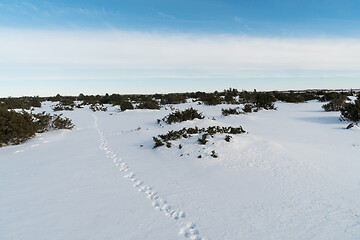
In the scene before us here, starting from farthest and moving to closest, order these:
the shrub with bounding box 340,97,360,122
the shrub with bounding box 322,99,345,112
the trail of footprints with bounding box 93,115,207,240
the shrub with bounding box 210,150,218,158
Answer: the shrub with bounding box 322,99,345,112 < the shrub with bounding box 340,97,360,122 < the shrub with bounding box 210,150,218,158 < the trail of footprints with bounding box 93,115,207,240

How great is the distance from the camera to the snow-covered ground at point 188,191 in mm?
2859

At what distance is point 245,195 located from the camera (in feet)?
12.3

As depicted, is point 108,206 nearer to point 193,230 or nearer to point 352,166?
point 193,230

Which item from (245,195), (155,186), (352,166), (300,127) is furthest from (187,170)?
(300,127)

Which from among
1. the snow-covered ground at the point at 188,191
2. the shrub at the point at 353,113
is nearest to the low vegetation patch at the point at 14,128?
the snow-covered ground at the point at 188,191

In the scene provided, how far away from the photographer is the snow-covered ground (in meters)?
2.86

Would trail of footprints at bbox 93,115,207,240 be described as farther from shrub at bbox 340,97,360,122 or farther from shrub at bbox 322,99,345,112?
shrub at bbox 322,99,345,112

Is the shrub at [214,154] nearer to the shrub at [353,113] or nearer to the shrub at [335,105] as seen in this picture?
the shrub at [353,113]

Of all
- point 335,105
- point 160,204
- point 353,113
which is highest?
point 335,105

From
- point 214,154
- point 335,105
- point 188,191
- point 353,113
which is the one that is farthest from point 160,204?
point 335,105

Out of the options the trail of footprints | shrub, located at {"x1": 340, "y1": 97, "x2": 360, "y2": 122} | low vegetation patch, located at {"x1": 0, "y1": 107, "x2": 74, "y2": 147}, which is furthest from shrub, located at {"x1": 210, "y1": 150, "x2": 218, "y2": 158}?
low vegetation patch, located at {"x1": 0, "y1": 107, "x2": 74, "y2": 147}

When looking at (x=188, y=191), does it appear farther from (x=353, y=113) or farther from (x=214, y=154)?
(x=353, y=113)

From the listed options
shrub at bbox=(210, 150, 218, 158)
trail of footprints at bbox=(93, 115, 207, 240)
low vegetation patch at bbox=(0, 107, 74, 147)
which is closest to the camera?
trail of footprints at bbox=(93, 115, 207, 240)

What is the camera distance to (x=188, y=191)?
3996 millimetres
